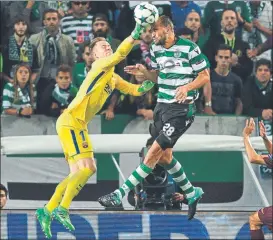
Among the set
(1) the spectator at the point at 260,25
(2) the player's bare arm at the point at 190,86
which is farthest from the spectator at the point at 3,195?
(1) the spectator at the point at 260,25

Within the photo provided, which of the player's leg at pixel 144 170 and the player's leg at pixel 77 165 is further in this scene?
the player's leg at pixel 77 165

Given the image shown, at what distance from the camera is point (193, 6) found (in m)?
25.8

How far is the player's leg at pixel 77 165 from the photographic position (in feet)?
68.8

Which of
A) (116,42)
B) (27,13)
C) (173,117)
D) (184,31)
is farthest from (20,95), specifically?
(173,117)

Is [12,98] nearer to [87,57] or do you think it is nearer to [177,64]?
[87,57]

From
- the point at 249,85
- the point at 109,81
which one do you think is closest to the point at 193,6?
the point at 249,85

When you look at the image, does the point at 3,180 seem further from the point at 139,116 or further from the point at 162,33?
the point at 162,33

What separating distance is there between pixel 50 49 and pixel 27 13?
0.83 metres

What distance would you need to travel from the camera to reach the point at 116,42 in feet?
81.5

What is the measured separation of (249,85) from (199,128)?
1113 mm

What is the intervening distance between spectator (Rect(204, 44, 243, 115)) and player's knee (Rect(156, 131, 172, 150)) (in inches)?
173

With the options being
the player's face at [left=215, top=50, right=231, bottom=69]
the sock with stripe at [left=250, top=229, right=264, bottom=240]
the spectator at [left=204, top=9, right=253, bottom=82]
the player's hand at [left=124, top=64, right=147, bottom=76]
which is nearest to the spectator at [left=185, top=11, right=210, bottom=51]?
the spectator at [left=204, top=9, right=253, bottom=82]

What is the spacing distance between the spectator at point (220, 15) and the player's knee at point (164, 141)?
5311mm

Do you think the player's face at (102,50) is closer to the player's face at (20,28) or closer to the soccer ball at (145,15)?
the soccer ball at (145,15)
